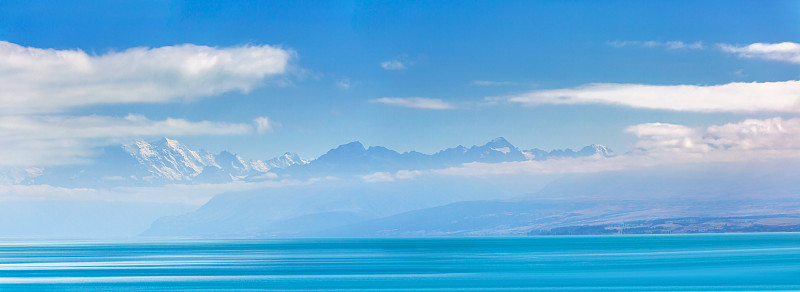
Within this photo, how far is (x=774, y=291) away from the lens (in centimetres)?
8544

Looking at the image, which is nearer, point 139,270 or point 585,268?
point 585,268

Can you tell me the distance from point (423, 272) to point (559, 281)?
93.3 ft

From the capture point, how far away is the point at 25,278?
120188 millimetres

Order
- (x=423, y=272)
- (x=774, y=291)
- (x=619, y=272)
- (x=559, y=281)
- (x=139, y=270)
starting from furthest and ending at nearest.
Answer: (x=139, y=270), (x=423, y=272), (x=619, y=272), (x=559, y=281), (x=774, y=291)

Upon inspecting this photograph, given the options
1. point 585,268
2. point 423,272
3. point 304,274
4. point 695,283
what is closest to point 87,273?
point 304,274

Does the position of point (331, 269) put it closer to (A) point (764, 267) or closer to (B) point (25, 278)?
(B) point (25, 278)

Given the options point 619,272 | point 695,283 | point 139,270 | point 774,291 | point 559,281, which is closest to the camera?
point 774,291

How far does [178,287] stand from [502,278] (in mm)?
Result: 36804

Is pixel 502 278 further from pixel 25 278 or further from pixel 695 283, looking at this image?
pixel 25 278

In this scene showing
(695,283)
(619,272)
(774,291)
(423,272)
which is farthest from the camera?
(423,272)

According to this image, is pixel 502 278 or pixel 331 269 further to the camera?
pixel 331 269

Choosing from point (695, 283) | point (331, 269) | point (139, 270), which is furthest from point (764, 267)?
point (139, 270)

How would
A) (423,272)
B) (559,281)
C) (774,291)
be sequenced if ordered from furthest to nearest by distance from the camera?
(423,272), (559,281), (774,291)

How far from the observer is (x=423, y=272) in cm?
12888
